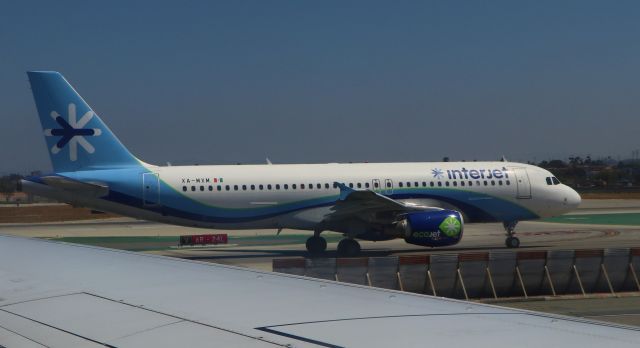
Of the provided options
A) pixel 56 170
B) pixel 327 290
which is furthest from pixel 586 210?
pixel 327 290

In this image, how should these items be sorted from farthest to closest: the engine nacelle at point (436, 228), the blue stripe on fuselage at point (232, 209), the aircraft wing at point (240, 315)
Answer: the blue stripe on fuselage at point (232, 209) < the engine nacelle at point (436, 228) < the aircraft wing at point (240, 315)

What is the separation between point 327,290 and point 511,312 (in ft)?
4.22

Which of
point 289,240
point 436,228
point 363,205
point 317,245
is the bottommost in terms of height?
point 317,245

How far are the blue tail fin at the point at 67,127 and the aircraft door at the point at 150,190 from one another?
3.84ft

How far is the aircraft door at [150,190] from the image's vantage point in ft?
86.3

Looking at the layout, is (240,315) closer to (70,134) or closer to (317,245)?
(70,134)

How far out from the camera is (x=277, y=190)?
2744cm

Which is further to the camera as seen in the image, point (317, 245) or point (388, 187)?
point (317, 245)

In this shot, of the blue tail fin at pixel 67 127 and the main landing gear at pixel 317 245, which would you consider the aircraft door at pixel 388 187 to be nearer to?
the main landing gear at pixel 317 245

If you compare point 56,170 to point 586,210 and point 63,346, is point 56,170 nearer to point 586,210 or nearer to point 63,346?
point 63,346

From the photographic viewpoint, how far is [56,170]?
2628 centimetres

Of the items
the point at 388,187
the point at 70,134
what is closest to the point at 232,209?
the point at 388,187

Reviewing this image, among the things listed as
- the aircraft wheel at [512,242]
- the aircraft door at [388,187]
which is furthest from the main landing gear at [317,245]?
the aircraft wheel at [512,242]

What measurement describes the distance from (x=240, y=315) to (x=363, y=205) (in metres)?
22.1
